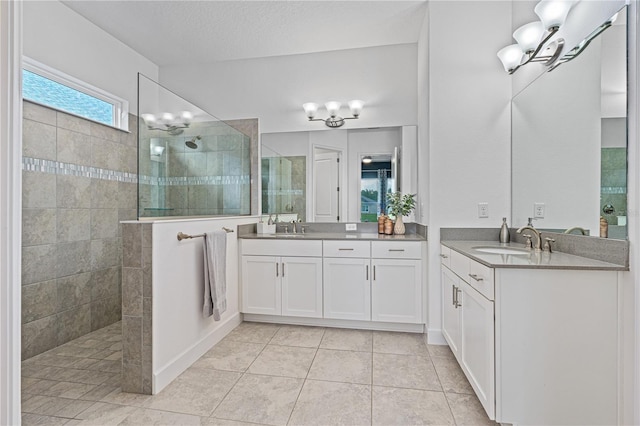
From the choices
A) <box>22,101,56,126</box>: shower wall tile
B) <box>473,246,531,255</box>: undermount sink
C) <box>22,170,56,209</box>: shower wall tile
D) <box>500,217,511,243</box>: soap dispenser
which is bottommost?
<box>473,246,531,255</box>: undermount sink

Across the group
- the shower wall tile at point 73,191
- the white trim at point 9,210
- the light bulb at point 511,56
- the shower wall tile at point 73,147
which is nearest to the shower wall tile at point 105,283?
the shower wall tile at point 73,191

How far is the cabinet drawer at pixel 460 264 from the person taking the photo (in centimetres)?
189

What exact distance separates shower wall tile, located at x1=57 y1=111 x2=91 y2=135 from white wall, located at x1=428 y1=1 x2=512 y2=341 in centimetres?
295

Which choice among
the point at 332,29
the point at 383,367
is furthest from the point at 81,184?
the point at 383,367

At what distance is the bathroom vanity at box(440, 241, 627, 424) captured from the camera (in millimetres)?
1398

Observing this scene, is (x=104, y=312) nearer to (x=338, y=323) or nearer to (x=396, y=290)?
(x=338, y=323)

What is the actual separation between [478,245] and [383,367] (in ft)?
3.60

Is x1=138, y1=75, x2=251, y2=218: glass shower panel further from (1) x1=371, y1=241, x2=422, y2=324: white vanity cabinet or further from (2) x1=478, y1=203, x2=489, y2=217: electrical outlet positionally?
(2) x1=478, y1=203, x2=489, y2=217: electrical outlet

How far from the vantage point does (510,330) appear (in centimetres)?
147

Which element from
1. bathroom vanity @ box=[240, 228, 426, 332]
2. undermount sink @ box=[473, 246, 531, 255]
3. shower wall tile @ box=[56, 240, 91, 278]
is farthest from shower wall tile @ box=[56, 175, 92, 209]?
undermount sink @ box=[473, 246, 531, 255]

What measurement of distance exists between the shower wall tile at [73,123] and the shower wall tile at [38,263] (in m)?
0.97

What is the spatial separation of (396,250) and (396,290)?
351mm

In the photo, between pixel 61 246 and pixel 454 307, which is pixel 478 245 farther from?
pixel 61 246

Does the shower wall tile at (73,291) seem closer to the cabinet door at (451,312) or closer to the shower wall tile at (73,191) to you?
the shower wall tile at (73,191)
